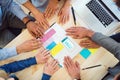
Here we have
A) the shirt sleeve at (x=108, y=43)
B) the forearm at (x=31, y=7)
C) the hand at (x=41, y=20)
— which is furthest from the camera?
the forearm at (x=31, y=7)

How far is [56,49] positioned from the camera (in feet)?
6.15

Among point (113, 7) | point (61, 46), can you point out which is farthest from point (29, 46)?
point (113, 7)

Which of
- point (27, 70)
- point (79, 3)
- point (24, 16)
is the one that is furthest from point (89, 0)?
point (27, 70)

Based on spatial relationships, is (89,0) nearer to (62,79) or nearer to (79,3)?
(79,3)

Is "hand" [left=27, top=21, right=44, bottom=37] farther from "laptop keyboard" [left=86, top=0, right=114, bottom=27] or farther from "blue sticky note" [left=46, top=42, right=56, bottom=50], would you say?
"laptop keyboard" [left=86, top=0, right=114, bottom=27]

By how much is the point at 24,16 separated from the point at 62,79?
1.86 ft

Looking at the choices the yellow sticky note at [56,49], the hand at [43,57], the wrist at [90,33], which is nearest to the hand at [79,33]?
the wrist at [90,33]

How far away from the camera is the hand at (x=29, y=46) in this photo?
1893 mm

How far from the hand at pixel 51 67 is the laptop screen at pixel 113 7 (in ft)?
1.79

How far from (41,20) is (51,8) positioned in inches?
4.5

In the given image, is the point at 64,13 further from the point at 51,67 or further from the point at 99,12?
the point at 51,67

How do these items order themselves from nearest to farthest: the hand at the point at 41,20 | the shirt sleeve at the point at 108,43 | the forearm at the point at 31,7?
the shirt sleeve at the point at 108,43, the hand at the point at 41,20, the forearm at the point at 31,7

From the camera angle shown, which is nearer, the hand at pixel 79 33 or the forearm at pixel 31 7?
the hand at pixel 79 33

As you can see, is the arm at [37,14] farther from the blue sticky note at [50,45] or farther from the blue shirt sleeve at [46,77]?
the blue shirt sleeve at [46,77]
